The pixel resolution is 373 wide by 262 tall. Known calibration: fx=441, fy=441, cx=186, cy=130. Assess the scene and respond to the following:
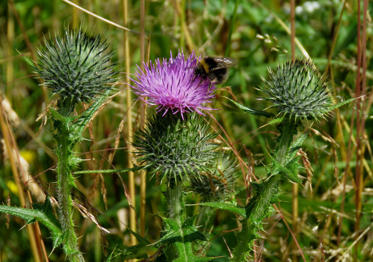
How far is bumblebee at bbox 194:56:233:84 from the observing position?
2.65m

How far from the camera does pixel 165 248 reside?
95.8 inches

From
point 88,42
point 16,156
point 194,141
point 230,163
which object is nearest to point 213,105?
point 230,163

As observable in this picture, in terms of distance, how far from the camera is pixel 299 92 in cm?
255

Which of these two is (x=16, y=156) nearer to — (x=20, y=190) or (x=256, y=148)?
(x=20, y=190)

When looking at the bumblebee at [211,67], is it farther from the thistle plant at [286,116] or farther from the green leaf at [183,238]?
the green leaf at [183,238]

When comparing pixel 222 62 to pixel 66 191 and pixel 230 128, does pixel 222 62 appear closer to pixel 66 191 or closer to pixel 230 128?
pixel 66 191

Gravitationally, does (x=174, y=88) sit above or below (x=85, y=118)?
above

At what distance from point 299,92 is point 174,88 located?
723 mm

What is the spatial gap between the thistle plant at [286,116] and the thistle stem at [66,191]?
91cm

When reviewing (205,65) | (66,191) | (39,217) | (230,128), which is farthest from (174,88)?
(230,128)

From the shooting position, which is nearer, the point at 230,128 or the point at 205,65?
the point at 205,65

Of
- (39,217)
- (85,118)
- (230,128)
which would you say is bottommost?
(39,217)

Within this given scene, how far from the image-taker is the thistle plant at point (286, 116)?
241 cm

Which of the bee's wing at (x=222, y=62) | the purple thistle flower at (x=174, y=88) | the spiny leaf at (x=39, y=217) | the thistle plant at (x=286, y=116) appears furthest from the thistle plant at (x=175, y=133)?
the spiny leaf at (x=39, y=217)
